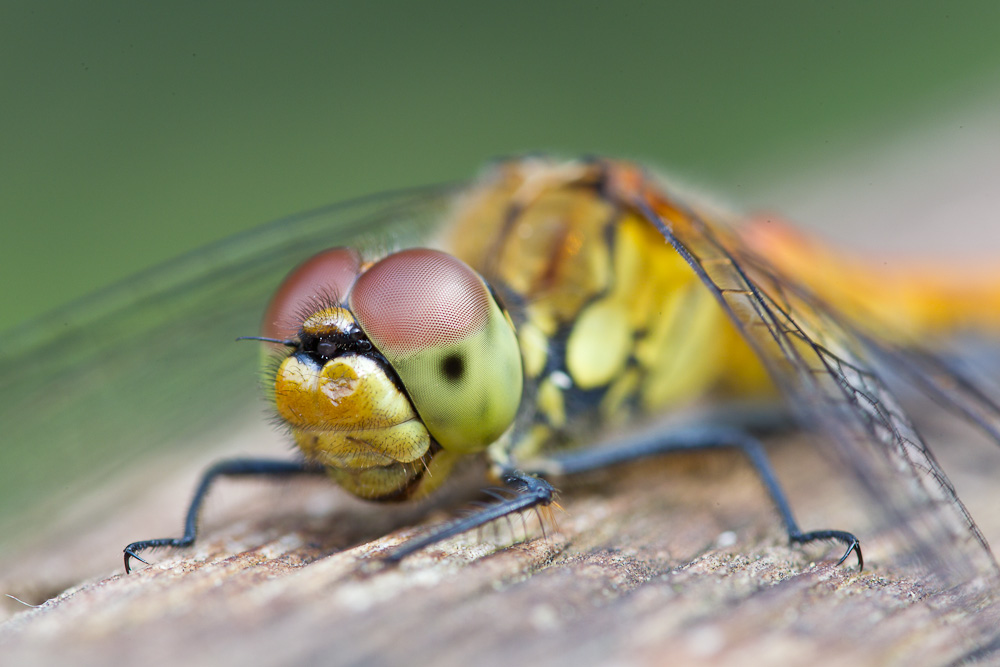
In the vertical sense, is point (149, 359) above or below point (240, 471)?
above

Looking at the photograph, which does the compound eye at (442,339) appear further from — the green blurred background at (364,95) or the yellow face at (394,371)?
the green blurred background at (364,95)

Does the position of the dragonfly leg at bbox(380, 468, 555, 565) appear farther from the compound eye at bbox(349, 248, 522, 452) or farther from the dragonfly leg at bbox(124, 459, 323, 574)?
the dragonfly leg at bbox(124, 459, 323, 574)

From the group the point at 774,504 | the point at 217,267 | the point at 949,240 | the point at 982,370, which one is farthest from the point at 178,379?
the point at 949,240

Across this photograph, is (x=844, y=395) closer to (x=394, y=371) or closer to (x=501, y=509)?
(x=501, y=509)

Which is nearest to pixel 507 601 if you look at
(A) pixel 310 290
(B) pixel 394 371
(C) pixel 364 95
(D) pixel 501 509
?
(D) pixel 501 509

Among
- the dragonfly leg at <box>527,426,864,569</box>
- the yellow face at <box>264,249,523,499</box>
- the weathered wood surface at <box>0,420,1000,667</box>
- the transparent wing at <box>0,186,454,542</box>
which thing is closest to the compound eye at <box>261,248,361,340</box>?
the yellow face at <box>264,249,523,499</box>

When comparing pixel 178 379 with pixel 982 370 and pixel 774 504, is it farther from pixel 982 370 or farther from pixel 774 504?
pixel 982 370
